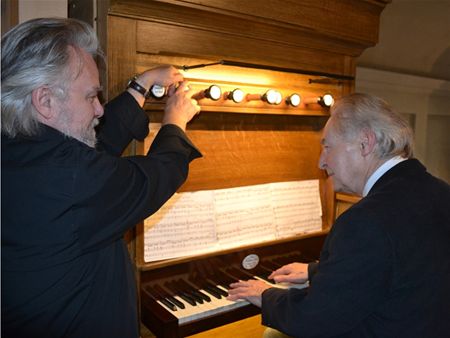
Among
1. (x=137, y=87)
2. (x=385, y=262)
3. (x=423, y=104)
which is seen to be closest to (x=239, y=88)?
(x=137, y=87)

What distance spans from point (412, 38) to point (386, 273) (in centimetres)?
297

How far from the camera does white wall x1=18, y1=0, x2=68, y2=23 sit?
1.73 meters

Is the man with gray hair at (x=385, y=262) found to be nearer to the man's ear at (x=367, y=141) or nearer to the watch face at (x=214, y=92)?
the man's ear at (x=367, y=141)

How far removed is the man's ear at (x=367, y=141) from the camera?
4.81ft

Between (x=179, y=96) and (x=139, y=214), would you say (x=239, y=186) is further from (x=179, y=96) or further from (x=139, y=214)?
(x=139, y=214)

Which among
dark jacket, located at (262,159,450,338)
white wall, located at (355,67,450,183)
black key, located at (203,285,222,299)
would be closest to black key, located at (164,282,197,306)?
black key, located at (203,285,222,299)

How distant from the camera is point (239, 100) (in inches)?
71.5

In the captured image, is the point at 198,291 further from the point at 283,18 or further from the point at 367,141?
the point at 283,18

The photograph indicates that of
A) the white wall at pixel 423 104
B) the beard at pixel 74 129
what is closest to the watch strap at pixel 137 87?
the beard at pixel 74 129

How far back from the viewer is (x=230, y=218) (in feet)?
6.40

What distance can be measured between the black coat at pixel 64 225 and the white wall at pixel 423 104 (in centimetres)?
254

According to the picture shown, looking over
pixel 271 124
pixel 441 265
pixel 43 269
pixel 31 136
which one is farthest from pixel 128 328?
pixel 271 124

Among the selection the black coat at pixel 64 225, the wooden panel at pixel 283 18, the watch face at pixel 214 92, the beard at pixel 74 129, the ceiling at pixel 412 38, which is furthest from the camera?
the ceiling at pixel 412 38

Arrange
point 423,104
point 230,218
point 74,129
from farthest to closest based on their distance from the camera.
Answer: point 423,104
point 230,218
point 74,129
